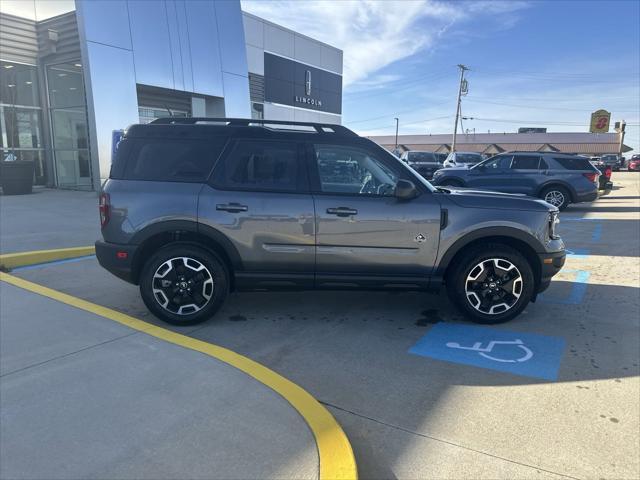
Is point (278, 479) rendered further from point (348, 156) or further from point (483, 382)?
point (348, 156)

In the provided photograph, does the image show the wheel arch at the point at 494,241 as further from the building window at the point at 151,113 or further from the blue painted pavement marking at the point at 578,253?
the building window at the point at 151,113

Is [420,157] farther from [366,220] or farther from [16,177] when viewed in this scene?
[366,220]

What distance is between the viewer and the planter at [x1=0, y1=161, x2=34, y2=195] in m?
14.5

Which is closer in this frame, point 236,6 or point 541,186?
point 541,186

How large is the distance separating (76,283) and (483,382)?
4.83m

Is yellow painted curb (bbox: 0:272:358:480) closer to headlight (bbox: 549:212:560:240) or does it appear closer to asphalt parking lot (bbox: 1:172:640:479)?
asphalt parking lot (bbox: 1:172:640:479)

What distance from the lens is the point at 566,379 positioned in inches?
139

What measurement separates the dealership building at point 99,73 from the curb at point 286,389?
1090 centimetres

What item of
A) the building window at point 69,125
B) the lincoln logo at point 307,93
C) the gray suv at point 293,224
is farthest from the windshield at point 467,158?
the gray suv at point 293,224

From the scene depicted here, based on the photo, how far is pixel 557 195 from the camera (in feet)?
45.9

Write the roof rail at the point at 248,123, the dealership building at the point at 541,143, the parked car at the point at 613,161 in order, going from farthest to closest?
the dealership building at the point at 541,143 → the parked car at the point at 613,161 → the roof rail at the point at 248,123

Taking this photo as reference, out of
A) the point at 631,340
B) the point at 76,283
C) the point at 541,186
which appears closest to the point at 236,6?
the point at 541,186

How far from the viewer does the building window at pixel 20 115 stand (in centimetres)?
1573

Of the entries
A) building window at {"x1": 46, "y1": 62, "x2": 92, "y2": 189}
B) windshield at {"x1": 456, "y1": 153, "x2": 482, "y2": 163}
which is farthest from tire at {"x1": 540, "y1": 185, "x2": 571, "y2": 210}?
building window at {"x1": 46, "y1": 62, "x2": 92, "y2": 189}
